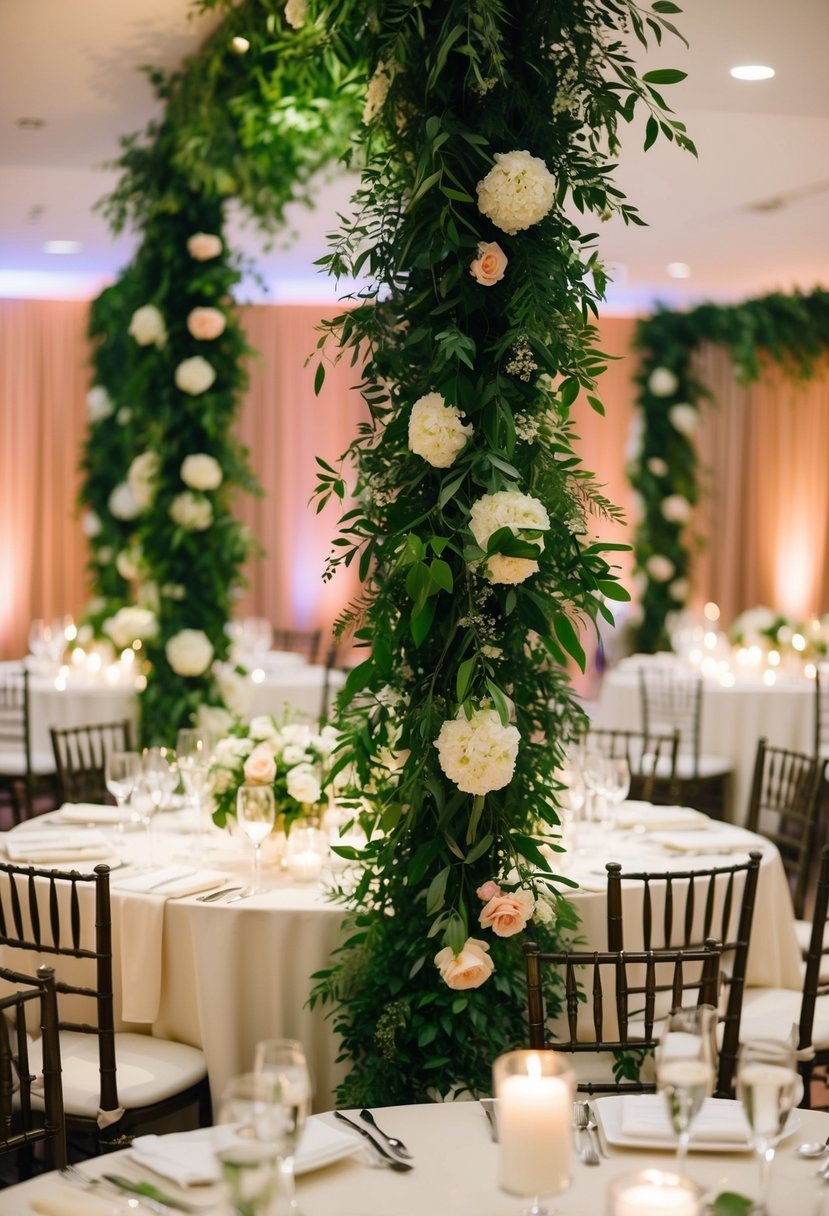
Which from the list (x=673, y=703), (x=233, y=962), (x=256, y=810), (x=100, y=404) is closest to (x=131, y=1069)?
(x=233, y=962)

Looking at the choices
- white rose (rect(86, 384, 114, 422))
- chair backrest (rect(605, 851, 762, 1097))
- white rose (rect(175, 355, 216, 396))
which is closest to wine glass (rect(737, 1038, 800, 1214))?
chair backrest (rect(605, 851, 762, 1097))

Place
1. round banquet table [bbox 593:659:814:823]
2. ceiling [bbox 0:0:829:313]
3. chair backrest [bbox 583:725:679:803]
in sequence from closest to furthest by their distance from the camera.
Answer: ceiling [bbox 0:0:829:313] < chair backrest [bbox 583:725:679:803] < round banquet table [bbox 593:659:814:823]

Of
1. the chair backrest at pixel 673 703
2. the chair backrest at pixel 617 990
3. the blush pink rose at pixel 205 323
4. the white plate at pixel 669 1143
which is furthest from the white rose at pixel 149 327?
the white plate at pixel 669 1143

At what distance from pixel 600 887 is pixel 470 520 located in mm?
1228

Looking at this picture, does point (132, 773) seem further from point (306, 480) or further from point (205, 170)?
point (306, 480)

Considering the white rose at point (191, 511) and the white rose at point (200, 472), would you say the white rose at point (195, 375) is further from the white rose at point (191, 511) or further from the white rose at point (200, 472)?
the white rose at point (191, 511)

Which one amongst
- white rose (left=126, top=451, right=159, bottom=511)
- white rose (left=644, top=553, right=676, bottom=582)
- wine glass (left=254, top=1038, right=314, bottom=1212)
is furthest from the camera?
white rose (left=644, top=553, right=676, bottom=582)

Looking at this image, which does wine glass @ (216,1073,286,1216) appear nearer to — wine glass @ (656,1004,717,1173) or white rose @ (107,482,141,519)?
wine glass @ (656,1004,717,1173)

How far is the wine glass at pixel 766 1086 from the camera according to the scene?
1.59 m

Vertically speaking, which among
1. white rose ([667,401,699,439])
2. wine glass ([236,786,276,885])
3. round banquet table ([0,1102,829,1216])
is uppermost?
white rose ([667,401,699,439])

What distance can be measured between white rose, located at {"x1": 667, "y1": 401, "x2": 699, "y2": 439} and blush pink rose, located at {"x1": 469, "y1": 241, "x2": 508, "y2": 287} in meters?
8.10

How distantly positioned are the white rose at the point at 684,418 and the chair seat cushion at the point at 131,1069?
8092 millimetres

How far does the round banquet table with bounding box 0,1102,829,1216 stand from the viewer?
1760mm

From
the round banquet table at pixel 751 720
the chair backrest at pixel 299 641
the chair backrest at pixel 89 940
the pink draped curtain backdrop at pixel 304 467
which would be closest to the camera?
the chair backrest at pixel 89 940
